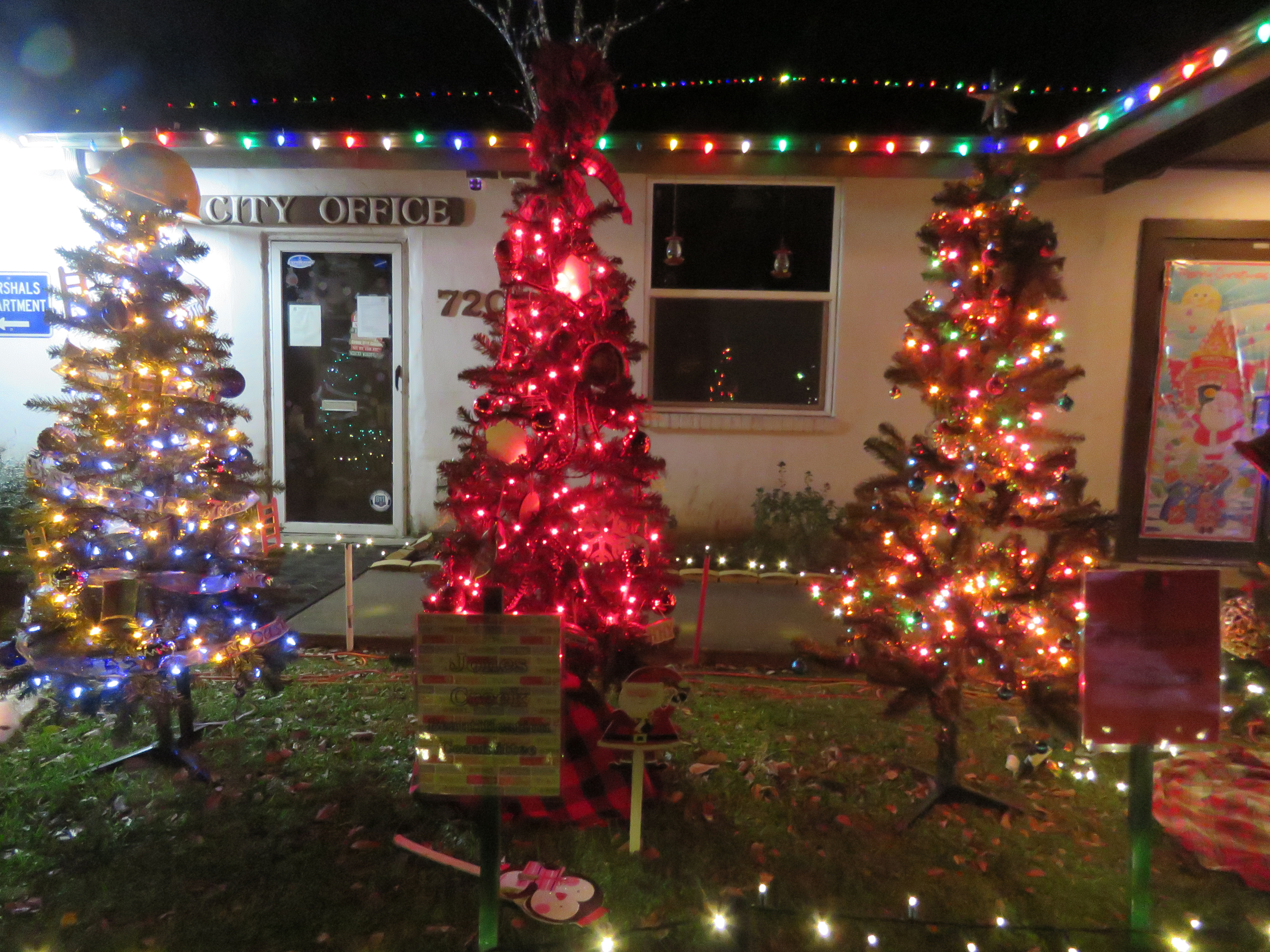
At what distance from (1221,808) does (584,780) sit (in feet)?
8.36

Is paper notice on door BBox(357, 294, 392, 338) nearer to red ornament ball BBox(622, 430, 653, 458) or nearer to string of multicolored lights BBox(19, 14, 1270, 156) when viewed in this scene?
string of multicolored lights BBox(19, 14, 1270, 156)

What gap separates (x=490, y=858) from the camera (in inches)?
86.8

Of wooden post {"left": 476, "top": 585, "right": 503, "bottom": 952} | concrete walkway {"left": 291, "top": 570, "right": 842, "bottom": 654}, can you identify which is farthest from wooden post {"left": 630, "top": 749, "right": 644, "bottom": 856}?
concrete walkway {"left": 291, "top": 570, "right": 842, "bottom": 654}

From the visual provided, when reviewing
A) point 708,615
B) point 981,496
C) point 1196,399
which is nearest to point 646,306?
point 708,615

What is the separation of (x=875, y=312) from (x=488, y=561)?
4795 millimetres

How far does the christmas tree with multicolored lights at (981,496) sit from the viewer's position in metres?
3.09

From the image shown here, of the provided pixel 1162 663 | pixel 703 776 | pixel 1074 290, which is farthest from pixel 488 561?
pixel 1074 290

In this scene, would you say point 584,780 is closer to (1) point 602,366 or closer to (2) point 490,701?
(2) point 490,701

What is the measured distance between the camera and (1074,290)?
6.51 m

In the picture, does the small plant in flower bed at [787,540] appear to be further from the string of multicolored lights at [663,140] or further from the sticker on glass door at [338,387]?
the sticker on glass door at [338,387]

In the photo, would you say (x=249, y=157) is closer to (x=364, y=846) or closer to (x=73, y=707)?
(x=73, y=707)

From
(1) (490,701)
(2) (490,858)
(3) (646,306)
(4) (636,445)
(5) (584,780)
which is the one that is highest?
(3) (646,306)

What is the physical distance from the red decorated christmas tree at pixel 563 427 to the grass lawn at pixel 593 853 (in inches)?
33.6

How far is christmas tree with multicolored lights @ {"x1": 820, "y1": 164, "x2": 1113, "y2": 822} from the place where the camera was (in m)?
3.09
